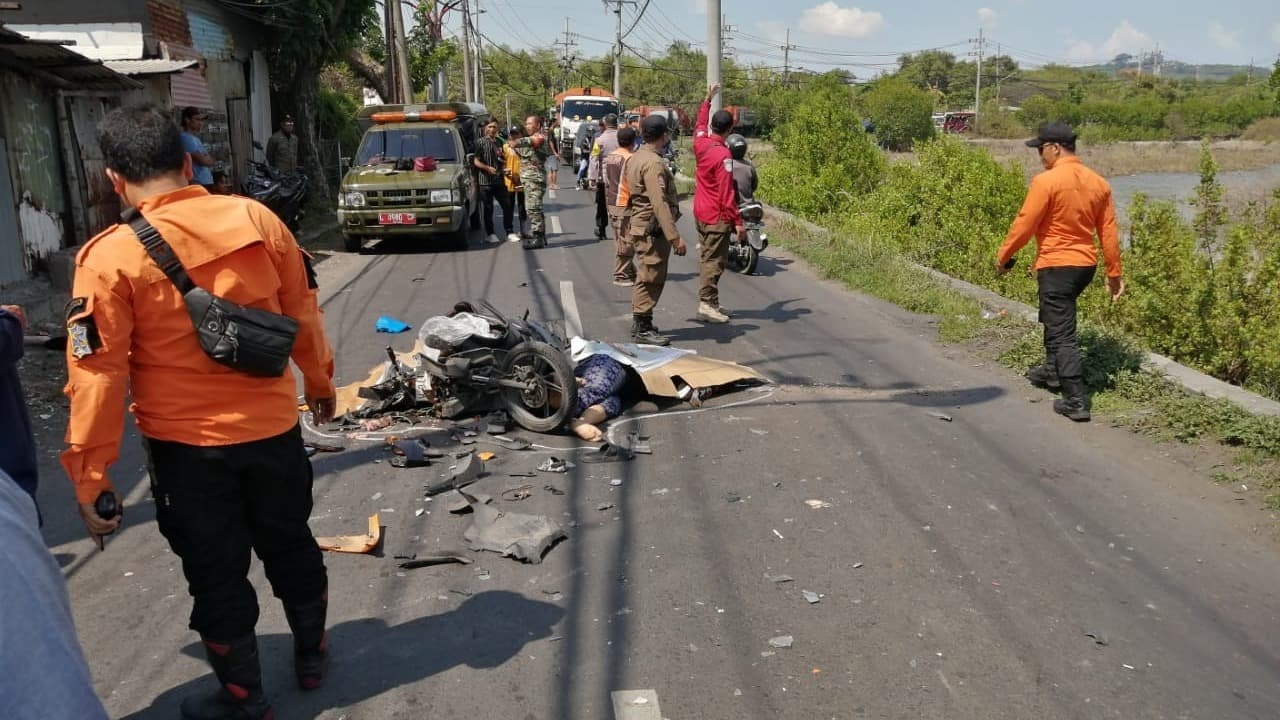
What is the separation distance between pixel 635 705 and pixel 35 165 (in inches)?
434

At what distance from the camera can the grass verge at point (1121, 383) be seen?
595 cm

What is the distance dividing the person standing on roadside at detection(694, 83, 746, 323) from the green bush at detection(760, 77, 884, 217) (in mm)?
8849

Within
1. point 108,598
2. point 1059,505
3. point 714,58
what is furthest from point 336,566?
point 714,58

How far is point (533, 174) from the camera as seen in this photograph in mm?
15430

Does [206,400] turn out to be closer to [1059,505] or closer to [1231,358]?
[1059,505]

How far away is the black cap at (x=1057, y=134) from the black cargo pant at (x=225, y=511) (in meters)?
5.66

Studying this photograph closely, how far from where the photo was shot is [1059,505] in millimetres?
5418

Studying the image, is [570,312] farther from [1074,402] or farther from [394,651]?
[394,651]

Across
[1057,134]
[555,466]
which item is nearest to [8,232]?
[555,466]

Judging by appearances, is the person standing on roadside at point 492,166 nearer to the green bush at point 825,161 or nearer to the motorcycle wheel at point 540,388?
the green bush at point 825,161

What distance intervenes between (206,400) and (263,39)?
20848 mm

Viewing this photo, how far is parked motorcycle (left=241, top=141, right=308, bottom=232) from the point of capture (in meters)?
15.6

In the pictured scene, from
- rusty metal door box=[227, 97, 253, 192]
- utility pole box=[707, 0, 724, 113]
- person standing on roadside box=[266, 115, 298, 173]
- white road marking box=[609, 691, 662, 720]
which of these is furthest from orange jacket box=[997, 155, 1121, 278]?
rusty metal door box=[227, 97, 253, 192]

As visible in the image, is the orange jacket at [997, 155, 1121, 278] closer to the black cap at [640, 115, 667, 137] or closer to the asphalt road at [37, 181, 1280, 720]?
the asphalt road at [37, 181, 1280, 720]
